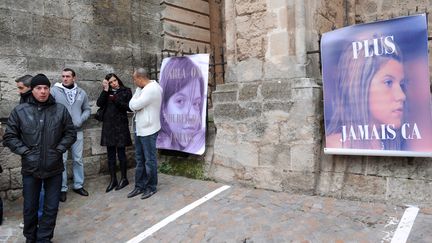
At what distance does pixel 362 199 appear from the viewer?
4.45m

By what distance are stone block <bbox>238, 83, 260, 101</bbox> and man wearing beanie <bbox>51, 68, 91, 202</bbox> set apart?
7.69ft

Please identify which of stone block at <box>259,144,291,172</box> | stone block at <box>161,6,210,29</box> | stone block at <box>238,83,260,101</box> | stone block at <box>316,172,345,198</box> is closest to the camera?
stone block at <box>316,172,345,198</box>

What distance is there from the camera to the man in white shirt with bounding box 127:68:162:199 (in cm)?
520

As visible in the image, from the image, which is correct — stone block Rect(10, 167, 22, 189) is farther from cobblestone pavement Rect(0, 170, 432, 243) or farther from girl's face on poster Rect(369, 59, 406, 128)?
girl's face on poster Rect(369, 59, 406, 128)

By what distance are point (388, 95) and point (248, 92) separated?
188cm

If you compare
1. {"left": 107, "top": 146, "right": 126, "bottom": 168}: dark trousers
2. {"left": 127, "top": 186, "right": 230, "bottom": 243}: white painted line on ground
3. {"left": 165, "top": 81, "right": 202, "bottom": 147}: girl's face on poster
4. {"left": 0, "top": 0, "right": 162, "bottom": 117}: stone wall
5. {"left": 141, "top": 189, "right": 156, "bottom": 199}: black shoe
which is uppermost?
{"left": 0, "top": 0, "right": 162, "bottom": 117}: stone wall

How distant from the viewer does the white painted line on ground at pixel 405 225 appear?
3.49 metres

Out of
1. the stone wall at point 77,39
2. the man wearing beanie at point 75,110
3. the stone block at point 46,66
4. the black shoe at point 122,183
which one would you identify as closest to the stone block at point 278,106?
the black shoe at point 122,183

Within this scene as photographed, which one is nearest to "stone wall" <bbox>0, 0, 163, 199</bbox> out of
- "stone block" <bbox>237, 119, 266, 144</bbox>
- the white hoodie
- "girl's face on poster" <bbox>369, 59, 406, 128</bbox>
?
the white hoodie

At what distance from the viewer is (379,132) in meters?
4.29

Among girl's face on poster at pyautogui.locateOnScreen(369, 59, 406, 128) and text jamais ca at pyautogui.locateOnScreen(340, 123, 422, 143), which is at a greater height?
girl's face on poster at pyautogui.locateOnScreen(369, 59, 406, 128)

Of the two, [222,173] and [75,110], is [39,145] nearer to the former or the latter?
[75,110]

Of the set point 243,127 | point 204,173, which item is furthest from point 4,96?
point 243,127

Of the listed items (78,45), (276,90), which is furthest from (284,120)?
(78,45)
